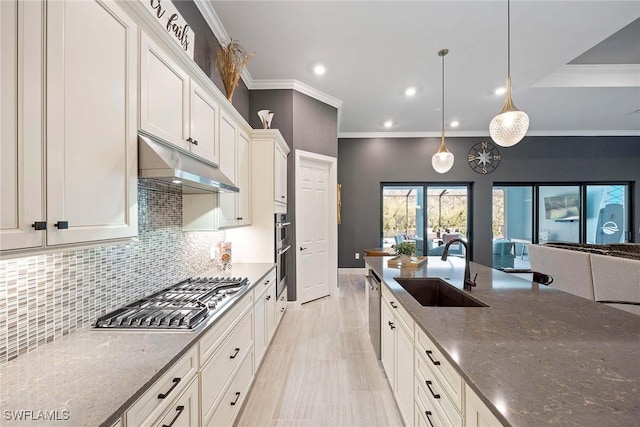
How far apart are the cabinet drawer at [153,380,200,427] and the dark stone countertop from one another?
189mm

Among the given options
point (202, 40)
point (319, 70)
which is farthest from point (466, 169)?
point (202, 40)

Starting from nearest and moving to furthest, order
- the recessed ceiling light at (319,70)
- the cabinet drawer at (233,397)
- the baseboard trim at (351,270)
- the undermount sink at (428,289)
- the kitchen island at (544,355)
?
1. the kitchen island at (544,355)
2. the cabinet drawer at (233,397)
3. the undermount sink at (428,289)
4. the recessed ceiling light at (319,70)
5. the baseboard trim at (351,270)

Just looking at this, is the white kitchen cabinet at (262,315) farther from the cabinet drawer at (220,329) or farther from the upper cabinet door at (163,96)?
the upper cabinet door at (163,96)

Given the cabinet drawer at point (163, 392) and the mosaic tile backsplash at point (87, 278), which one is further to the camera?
the mosaic tile backsplash at point (87, 278)

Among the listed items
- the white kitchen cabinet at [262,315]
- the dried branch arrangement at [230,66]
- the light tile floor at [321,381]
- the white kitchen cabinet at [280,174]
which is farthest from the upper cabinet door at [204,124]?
the light tile floor at [321,381]

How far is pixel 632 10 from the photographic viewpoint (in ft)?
8.04

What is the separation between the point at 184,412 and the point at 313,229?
321 centimetres

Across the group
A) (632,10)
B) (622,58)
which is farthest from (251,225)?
(622,58)

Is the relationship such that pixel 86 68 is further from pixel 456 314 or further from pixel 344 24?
pixel 344 24

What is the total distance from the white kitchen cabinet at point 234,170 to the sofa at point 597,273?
378cm

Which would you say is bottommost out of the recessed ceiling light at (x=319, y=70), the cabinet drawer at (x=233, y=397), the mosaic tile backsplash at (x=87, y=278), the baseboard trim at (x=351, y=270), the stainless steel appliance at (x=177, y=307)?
the baseboard trim at (x=351, y=270)

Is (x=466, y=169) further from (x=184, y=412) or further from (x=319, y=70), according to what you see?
(x=184, y=412)

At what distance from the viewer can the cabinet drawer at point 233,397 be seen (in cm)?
139

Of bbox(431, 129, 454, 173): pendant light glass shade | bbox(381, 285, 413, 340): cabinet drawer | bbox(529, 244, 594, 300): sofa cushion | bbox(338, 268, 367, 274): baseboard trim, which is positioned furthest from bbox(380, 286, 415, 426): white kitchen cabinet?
bbox(338, 268, 367, 274): baseboard trim
